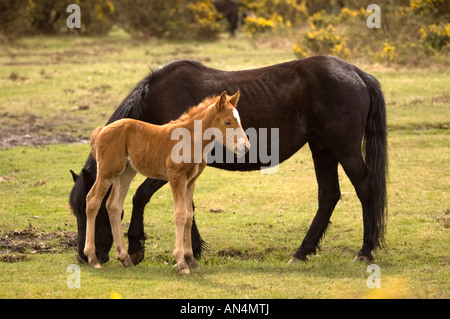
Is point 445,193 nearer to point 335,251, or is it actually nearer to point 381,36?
point 335,251

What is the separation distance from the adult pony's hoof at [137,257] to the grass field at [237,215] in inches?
3.3

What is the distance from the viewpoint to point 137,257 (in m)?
7.74

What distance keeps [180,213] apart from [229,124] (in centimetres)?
97

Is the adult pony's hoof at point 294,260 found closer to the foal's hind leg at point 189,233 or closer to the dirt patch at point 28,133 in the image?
the foal's hind leg at point 189,233

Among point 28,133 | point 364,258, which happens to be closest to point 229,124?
point 364,258

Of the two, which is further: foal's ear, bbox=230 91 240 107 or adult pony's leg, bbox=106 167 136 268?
adult pony's leg, bbox=106 167 136 268

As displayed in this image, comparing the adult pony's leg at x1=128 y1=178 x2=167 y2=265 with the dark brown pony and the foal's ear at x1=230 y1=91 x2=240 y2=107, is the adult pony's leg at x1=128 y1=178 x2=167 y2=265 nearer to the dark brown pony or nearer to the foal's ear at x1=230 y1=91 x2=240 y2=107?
the dark brown pony

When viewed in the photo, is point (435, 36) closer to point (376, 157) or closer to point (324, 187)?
point (324, 187)

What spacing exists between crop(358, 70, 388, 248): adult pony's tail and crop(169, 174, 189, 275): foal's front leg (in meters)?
2.06

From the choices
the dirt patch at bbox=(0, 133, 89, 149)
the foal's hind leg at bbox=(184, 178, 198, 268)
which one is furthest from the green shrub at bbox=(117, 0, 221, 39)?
the foal's hind leg at bbox=(184, 178, 198, 268)

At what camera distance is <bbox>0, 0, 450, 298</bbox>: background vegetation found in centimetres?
667

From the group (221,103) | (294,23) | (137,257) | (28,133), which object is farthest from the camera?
(294,23)

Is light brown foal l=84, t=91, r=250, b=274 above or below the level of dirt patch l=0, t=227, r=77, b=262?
above

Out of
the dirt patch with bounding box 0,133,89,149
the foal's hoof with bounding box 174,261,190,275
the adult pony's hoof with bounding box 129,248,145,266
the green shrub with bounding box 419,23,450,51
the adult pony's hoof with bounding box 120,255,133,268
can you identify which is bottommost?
the dirt patch with bounding box 0,133,89,149
